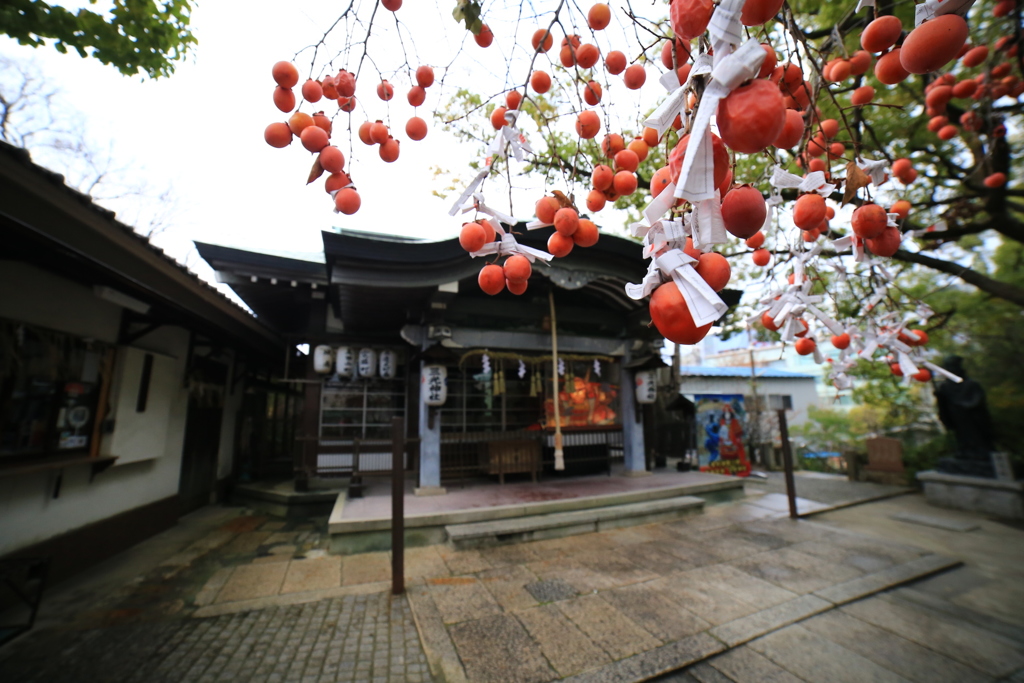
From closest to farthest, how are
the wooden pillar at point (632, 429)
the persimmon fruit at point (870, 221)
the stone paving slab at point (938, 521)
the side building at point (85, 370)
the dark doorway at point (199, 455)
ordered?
the persimmon fruit at point (870, 221) → the side building at point (85, 370) → the stone paving slab at point (938, 521) → the dark doorway at point (199, 455) → the wooden pillar at point (632, 429)

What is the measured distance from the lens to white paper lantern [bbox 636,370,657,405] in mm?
8258

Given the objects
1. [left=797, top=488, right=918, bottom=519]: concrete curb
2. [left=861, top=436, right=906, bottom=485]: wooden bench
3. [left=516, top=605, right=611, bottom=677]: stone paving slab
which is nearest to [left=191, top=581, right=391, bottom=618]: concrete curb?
[left=516, top=605, right=611, bottom=677]: stone paving slab

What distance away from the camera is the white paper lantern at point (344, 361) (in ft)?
25.2

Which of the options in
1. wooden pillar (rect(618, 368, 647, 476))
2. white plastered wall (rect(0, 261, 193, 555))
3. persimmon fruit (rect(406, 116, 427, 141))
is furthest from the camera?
wooden pillar (rect(618, 368, 647, 476))

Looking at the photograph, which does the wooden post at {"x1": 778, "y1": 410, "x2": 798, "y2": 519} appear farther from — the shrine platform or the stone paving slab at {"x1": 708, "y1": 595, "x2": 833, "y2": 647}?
the stone paving slab at {"x1": 708, "y1": 595, "x2": 833, "y2": 647}

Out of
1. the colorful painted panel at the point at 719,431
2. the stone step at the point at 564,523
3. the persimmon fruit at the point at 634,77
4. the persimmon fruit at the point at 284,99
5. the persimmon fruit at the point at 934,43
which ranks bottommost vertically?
the stone step at the point at 564,523

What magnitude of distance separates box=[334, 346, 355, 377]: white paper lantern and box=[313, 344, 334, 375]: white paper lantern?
12cm

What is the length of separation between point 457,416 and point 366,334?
8.36ft

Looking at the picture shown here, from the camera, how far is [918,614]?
3619 mm

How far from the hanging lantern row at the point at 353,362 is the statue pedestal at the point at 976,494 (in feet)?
35.3

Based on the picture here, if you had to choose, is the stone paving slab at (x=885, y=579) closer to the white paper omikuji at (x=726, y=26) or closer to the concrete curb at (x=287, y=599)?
the concrete curb at (x=287, y=599)

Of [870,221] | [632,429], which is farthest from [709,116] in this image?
[632,429]

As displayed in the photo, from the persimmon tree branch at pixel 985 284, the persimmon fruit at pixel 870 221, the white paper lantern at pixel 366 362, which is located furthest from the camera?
the white paper lantern at pixel 366 362

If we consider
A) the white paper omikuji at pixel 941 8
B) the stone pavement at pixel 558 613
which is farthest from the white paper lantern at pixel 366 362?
the white paper omikuji at pixel 941 8
